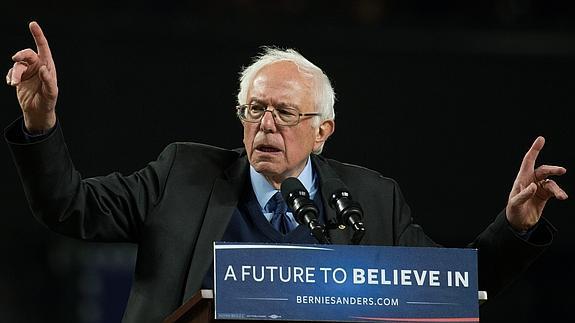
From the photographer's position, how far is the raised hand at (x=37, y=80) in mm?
2725

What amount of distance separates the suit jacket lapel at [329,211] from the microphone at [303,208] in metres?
0.06

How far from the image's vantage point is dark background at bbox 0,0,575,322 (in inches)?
213

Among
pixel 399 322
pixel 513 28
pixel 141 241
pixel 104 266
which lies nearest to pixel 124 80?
pixel 104 266

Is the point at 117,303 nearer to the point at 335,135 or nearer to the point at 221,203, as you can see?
the point at 335,135

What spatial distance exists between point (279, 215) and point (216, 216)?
0.18 m

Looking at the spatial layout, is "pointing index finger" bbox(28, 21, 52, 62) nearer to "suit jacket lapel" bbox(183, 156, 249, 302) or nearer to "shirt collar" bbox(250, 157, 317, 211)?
"suit jacket lapel" bbox(183, 156, 249, 302)

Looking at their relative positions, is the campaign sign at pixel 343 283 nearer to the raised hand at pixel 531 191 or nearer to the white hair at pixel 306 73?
the raised hand at pixel 531 191

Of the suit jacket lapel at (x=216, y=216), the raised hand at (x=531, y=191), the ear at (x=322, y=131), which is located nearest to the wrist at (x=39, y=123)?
the suit jacket lapel at (x=216, y=216)

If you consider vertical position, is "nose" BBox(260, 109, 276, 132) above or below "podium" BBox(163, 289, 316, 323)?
above

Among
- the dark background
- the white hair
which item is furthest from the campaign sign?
the dark background

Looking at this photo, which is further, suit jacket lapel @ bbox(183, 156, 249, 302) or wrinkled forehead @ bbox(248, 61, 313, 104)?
wrinkled forehead @ bbox(248, 61, 313, 104)

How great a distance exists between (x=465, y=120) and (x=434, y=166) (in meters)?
0.25

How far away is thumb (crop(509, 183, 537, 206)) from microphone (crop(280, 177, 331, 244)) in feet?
1.74

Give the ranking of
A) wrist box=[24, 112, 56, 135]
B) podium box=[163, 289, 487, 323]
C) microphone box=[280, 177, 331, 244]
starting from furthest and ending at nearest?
wrist box=[24, 112, 56, 135] < microphone box=[280, 177, 331, 244] < podium box=[163, 289, 487, 323]
